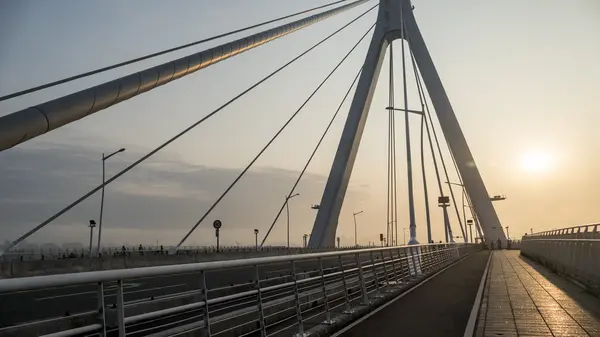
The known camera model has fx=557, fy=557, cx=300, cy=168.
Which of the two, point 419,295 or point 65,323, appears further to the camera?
point 419,295

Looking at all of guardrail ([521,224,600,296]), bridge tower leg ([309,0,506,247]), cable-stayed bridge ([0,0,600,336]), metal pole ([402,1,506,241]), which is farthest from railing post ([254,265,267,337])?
metal pole ([402,1,506,241])

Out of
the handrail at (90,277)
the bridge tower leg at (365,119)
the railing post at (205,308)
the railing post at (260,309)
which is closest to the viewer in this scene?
the handrail at (90,277)

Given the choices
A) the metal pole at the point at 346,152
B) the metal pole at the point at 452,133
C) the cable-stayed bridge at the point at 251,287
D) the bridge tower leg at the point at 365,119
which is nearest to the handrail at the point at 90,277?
the cable-stayed bridge at the point at 251,287

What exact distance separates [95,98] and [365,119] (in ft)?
94.2

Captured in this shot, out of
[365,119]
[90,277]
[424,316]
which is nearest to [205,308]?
[90,277]

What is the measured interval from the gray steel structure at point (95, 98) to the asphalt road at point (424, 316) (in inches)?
240

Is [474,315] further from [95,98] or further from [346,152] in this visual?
[346,152]

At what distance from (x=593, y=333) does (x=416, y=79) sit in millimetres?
34376

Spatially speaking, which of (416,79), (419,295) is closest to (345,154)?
(416,79)

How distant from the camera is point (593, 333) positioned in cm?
833

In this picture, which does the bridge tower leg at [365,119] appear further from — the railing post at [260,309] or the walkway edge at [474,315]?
the railing post at [260,309]

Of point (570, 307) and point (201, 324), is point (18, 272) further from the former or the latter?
point (570, 307)

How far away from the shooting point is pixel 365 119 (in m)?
38.2

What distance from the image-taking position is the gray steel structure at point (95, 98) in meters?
8.92
